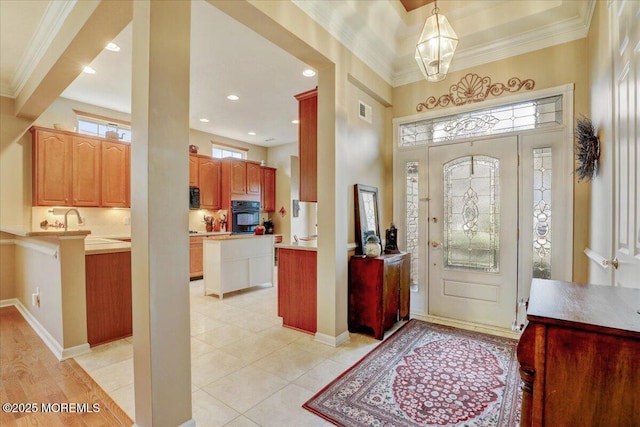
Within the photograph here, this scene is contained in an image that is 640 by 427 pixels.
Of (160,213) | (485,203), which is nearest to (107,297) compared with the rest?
(160,213)

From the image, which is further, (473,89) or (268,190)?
(268,190)

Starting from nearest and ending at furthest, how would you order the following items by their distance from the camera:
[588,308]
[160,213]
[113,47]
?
[588,308] < [160,213] < [113,47]

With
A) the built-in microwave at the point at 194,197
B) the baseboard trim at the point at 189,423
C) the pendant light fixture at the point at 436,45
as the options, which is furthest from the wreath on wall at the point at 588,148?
the built-in microwave at the point at 194,197

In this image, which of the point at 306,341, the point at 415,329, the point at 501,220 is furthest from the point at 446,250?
the point at 306,341

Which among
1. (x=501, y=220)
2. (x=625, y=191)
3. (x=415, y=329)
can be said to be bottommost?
(x=415, y=329)

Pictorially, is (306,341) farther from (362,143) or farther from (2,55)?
(2,55)

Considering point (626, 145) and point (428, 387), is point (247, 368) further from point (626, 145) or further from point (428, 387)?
point (626, 145)

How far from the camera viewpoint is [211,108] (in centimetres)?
530

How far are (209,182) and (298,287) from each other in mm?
4136

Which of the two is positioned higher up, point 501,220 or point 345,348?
point 501,220

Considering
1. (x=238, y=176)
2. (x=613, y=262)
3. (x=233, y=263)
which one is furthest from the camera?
(x=238, y=176)

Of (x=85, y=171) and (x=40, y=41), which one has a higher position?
(x=40, y=41)

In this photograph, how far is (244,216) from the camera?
705 centimetres

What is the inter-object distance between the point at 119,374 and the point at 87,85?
4.05 m
